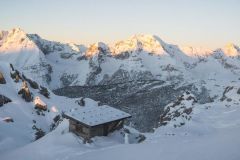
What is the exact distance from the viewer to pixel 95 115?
36750 mm

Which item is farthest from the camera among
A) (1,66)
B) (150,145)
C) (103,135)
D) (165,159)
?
(1,66)

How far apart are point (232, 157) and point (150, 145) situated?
290 inches

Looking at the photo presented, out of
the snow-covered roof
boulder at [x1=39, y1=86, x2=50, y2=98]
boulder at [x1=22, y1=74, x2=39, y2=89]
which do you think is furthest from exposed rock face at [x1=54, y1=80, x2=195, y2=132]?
the snow-covered roof

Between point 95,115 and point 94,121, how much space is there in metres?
1.54

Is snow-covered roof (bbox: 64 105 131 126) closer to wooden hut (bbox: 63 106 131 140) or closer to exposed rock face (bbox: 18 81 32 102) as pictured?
wooden hut (bbox: 63 106 131 140)

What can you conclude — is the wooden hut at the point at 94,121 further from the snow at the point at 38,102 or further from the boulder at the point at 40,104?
the snow at the point at 38,102

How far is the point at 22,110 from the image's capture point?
57156mm

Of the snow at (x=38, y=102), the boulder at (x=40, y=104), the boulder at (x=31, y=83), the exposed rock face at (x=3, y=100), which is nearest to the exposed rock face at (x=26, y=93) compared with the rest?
the snow at (x=38, y=102)

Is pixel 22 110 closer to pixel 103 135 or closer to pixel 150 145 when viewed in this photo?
pixel 103 135

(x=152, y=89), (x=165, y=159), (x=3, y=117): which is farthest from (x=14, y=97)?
(x=152, y=89)

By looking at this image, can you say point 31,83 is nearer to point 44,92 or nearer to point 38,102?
point 44,92

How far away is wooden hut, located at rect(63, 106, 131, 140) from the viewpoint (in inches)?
1375

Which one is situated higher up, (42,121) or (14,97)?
(14,97)

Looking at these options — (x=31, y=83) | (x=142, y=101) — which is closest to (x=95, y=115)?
(x=31, y=83)
